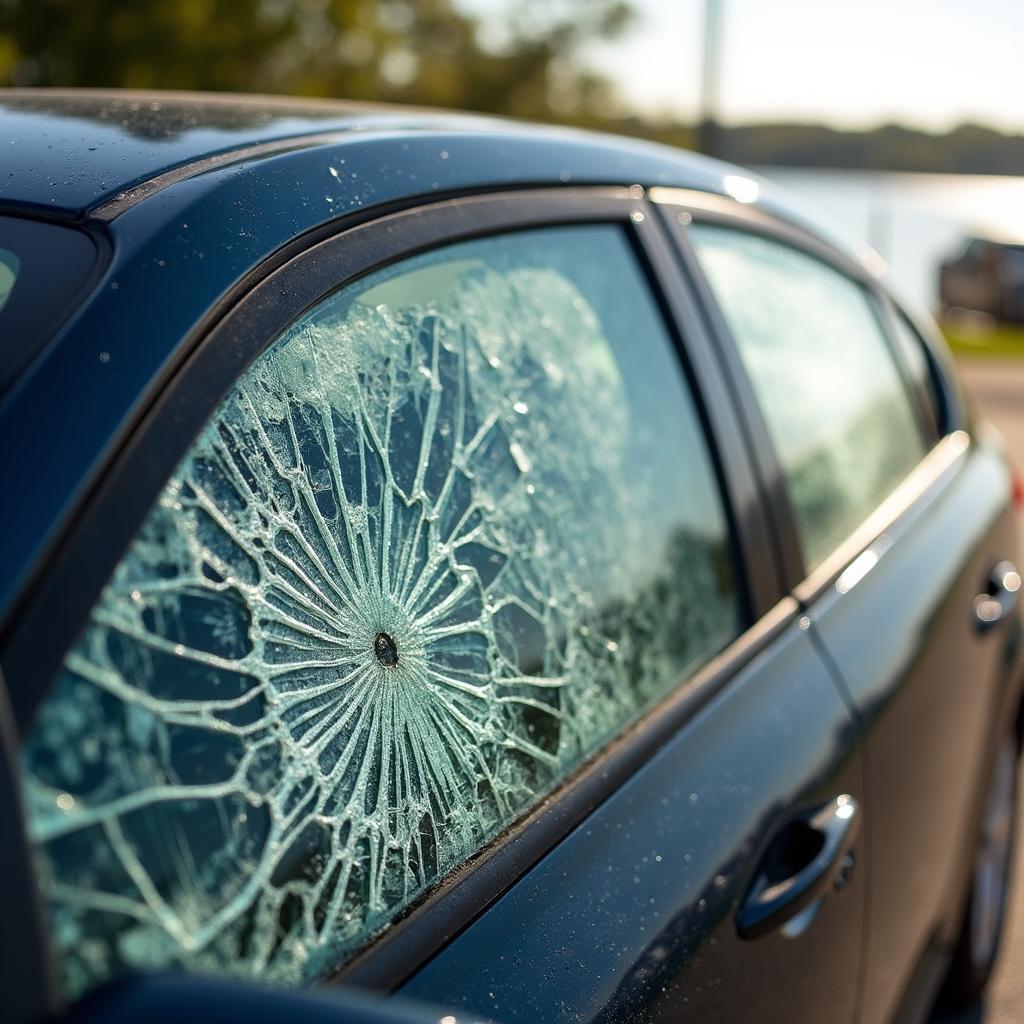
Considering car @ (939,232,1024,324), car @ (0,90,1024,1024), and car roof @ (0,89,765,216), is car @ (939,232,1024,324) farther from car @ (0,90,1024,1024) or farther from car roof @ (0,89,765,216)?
car roof @ (0,89,765,216)

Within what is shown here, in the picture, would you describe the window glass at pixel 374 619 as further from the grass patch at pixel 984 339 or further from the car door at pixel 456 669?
the grass patch at pixel 984 339

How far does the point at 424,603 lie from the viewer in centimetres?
129

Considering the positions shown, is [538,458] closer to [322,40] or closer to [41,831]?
[41,831]

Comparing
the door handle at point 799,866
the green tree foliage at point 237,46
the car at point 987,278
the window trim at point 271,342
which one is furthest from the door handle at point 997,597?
the car at point 987,278

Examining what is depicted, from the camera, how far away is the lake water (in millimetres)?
24625

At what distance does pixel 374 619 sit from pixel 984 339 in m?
19.2

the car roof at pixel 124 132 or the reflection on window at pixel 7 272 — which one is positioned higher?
the car roof at pixel 124 132

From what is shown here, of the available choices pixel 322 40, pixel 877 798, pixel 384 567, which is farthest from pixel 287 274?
pixel 322 40

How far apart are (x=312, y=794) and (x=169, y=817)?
0.53 feet

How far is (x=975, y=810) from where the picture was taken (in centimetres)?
263

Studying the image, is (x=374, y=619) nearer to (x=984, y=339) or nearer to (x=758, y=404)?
(x=758, y=404)

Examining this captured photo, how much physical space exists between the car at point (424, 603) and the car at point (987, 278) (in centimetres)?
2118

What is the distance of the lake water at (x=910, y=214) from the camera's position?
24625 mm

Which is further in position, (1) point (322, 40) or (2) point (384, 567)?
(1) point (322, 40)
